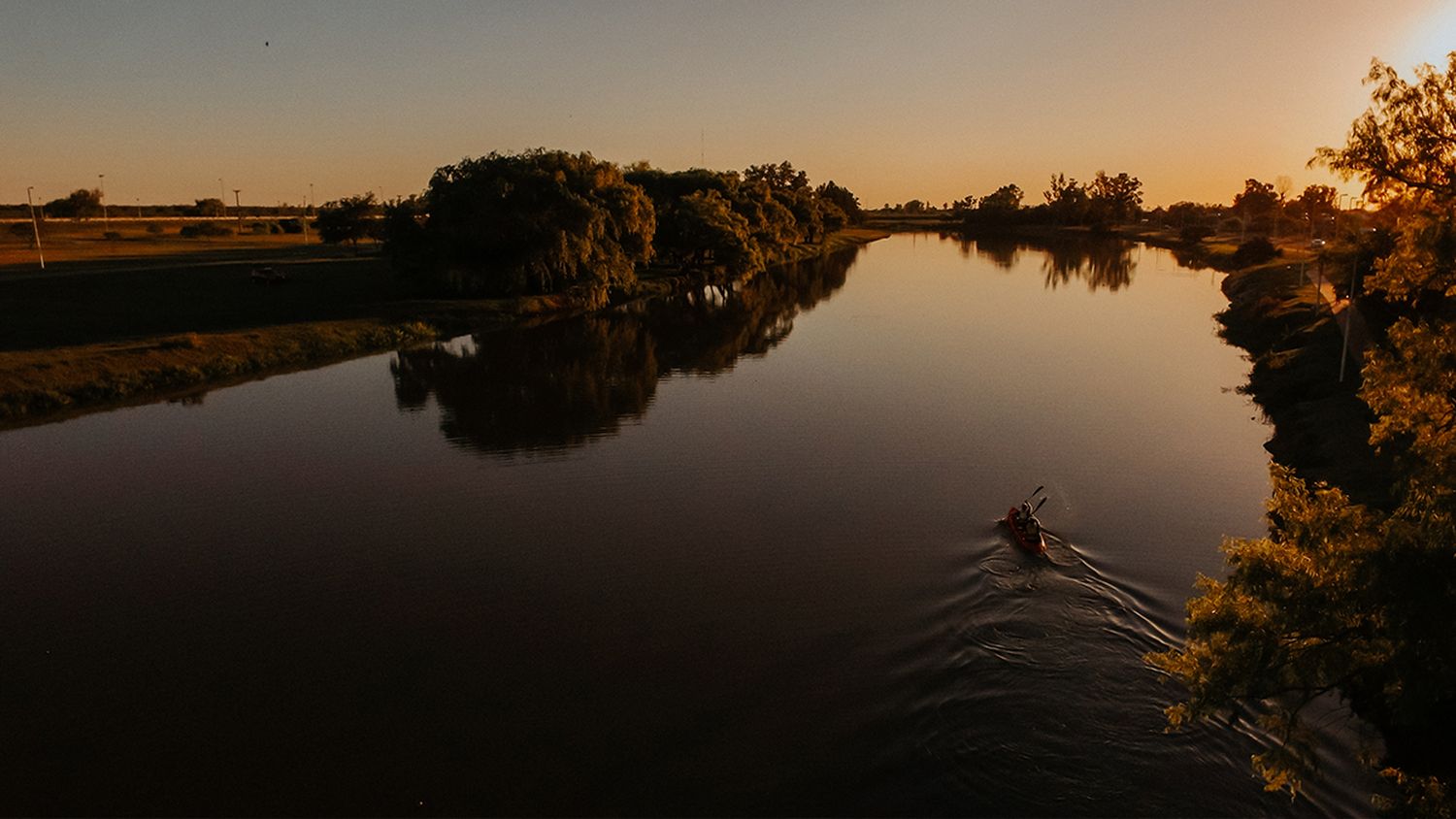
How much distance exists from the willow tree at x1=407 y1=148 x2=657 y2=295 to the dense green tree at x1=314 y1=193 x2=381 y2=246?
44.7 m

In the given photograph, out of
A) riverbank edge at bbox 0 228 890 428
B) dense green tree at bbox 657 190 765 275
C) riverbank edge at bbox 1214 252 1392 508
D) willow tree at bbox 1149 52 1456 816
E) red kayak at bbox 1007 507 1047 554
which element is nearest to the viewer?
willow tree at bbox 1149 52 1456 816

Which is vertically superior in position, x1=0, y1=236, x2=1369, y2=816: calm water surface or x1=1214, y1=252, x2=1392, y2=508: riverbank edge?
x1=1214, y1=252, x2=1392, y2=508: riverbank edge

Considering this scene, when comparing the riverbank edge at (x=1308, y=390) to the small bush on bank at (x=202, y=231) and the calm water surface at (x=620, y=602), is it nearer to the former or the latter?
the calm water surface at (x=620, y=602)

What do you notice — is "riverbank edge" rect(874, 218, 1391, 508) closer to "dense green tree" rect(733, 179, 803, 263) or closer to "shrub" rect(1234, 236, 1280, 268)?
"shrub" rect(1234, 236, 1280, 268)

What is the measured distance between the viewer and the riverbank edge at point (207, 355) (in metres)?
39.5

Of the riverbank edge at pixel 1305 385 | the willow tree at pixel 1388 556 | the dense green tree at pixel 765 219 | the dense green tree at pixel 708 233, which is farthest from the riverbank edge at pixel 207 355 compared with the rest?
the riverbank edge at pixel 1305 385

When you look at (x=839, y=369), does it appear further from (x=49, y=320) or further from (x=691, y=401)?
(x=49, y=320)

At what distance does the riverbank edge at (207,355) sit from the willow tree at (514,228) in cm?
251

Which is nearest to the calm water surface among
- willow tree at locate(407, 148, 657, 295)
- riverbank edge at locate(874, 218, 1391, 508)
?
riverbank edge at locate(874, 218, 1391, 508)

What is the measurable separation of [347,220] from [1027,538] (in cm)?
10869

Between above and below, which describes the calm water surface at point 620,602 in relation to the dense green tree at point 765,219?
below

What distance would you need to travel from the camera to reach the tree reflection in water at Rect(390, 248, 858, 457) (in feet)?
127

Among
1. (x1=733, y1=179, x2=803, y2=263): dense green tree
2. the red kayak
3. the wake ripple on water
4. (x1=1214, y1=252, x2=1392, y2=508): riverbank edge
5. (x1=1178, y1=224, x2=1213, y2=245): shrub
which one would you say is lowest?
the wake ripple on water

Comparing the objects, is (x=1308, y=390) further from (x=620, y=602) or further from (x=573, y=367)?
(x=573, y=367)
